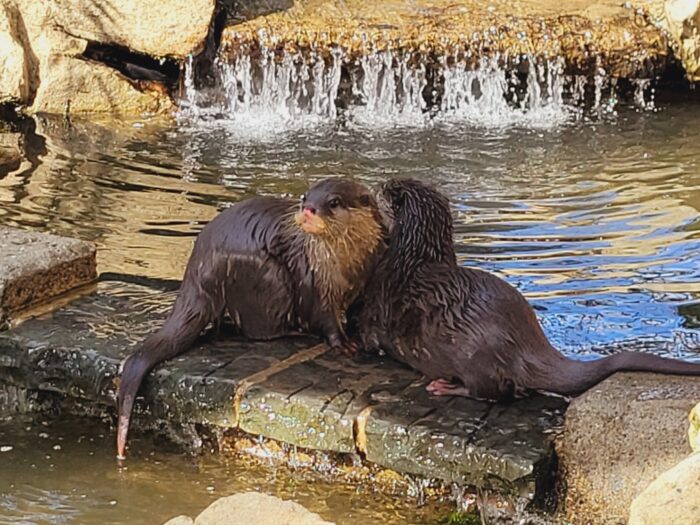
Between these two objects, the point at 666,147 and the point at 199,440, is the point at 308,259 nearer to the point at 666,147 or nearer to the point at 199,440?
the point at 199,440

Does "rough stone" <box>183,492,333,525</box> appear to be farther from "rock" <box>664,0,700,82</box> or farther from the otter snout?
"rock" <box>664,0,700,82</box>

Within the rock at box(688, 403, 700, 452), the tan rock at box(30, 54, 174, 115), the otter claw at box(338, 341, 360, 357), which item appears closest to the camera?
the rock at box(688, 403, 700, 452)

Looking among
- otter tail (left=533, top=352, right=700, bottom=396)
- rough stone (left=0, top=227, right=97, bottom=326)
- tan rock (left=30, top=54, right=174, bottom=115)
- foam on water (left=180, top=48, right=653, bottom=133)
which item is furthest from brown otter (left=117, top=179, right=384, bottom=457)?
tan rock (left=30, top=54, right=174, bottom=115)

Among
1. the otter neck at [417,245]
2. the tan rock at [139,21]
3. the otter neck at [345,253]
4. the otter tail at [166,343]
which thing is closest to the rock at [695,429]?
the otter neck at [417,245]

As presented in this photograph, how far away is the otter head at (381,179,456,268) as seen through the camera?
3473mm

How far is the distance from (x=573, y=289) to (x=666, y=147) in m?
2.72

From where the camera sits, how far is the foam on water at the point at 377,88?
8133mm

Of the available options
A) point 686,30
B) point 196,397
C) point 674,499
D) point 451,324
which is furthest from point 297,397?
point 686,30

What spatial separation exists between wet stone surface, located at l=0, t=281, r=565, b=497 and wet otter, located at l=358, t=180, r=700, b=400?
2.4 inches

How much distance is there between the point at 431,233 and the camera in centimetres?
348

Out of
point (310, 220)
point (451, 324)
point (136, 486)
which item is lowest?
point (136, 486)

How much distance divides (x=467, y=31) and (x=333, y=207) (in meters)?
5.04

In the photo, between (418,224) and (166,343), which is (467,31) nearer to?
(418,224)

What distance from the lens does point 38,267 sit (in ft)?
13.0
